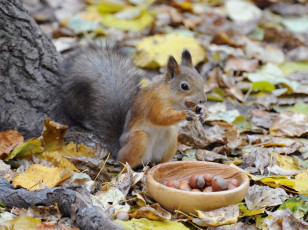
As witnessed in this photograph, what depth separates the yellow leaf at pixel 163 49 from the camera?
303 centimetres

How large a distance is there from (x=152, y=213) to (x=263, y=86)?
1664 millimetres

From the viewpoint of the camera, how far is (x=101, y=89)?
2.13m

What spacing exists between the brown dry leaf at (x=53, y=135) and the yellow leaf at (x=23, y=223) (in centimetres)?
69

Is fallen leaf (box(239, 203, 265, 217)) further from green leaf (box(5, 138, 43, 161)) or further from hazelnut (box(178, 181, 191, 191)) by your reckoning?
green leaf (box(5, 138, 43, 161))

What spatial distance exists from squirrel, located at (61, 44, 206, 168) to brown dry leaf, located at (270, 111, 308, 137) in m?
0.64

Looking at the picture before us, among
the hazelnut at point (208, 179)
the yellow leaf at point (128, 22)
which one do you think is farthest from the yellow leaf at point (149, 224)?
the yellow leaf at point (128, 22)

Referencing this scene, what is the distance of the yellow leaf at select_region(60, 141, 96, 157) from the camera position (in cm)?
206

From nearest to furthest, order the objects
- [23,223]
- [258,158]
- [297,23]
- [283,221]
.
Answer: [23,223] → [283,221] → [258,158] → [297,23]

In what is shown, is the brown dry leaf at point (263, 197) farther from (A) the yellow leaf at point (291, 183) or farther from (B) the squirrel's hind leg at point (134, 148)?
(B) the squirrel's hind leg at point (134, 148)

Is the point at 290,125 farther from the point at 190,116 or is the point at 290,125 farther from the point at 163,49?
the point at 163,49

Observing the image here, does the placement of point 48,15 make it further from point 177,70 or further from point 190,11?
point 177,70

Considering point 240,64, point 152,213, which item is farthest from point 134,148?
point 240,64

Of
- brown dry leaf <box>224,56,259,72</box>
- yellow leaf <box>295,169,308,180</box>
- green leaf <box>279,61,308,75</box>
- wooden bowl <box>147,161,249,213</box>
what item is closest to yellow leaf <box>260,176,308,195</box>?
yellow leaf <box>295,169,308,180</box>

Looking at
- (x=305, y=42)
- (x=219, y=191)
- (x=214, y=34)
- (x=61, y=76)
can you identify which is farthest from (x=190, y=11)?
(x=219, y=191)
